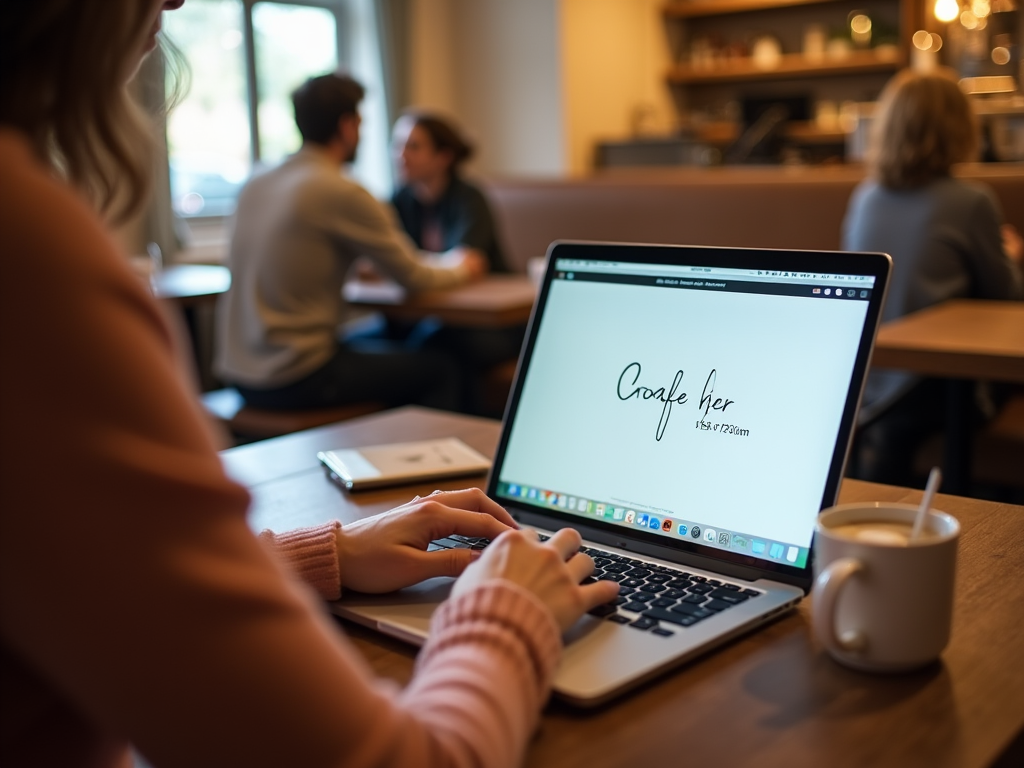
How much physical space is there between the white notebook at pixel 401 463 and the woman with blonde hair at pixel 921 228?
1.44 metres

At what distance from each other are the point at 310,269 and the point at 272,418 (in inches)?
16.5

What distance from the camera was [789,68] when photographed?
21.7 feet

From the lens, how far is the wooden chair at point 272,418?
111 inches

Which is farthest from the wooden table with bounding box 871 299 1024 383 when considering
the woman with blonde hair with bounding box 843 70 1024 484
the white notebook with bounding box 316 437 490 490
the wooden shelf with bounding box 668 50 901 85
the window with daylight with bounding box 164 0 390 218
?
the wooden shelf with bounding box 668 50 901 85

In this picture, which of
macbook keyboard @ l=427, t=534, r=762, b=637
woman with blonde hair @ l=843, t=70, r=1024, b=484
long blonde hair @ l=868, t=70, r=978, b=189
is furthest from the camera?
long blonde hair @ l=868, t=70, r=978, b=189

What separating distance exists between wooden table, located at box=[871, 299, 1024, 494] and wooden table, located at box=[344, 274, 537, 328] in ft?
3.37

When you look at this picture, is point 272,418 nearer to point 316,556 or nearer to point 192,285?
point 192,285

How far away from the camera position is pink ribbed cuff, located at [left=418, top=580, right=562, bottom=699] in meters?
0.60

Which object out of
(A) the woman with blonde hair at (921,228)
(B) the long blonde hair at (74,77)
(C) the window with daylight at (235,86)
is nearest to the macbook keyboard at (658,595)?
(B) the long blonde hair at (74,77)

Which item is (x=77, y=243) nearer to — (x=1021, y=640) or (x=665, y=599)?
(x=665, y=599)

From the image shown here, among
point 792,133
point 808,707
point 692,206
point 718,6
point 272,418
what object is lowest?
point 272,418

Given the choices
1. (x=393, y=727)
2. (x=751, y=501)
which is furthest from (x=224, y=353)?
(x=393, y=727)

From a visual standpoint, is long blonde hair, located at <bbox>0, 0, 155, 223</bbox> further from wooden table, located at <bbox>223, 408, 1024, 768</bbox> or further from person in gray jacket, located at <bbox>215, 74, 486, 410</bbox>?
person in gray jacket, located at <bbox>215, 74, 486, 410</bbox>

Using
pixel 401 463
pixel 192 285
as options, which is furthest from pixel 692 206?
pixel 401 463
